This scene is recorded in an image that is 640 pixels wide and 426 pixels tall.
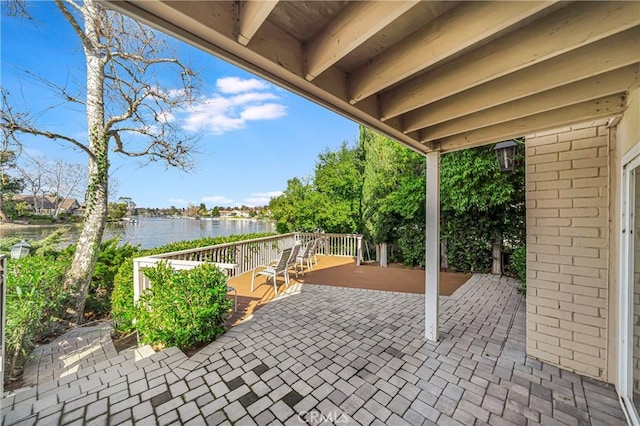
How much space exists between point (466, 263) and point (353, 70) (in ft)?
23.2

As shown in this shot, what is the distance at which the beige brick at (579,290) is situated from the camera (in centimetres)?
242

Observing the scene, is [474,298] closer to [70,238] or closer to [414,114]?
[414,114]

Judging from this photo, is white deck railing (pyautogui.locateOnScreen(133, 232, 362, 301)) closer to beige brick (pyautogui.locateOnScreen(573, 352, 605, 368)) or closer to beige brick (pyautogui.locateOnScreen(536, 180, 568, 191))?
beige brick (pyautogui.locateOnScreen(536, 180, 568, 191))

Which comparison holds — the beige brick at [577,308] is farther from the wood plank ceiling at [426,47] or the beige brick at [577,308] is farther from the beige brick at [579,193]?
the wood plank ceiling at [426,47]

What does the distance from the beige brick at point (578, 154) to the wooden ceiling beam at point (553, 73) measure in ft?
4.16

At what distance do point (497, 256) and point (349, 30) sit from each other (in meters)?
7.57

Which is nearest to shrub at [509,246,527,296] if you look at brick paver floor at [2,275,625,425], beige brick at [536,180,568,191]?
brick paver floor at [2,275,625,425]

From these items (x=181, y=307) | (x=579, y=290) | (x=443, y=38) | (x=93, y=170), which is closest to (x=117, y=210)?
(x=93, y=170)

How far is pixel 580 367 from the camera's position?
250 centimetres

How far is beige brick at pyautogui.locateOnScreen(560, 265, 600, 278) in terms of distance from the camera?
2.41 m

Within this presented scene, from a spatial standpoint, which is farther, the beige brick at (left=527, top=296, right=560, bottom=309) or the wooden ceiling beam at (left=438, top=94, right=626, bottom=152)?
the beige brick at (left=527, top=296, right=560, bottom=309)

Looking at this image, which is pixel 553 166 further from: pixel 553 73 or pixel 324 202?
pixel 324 202

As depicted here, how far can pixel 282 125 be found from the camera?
1225 centimetres

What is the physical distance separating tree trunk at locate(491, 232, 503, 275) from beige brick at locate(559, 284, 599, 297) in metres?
4.69
